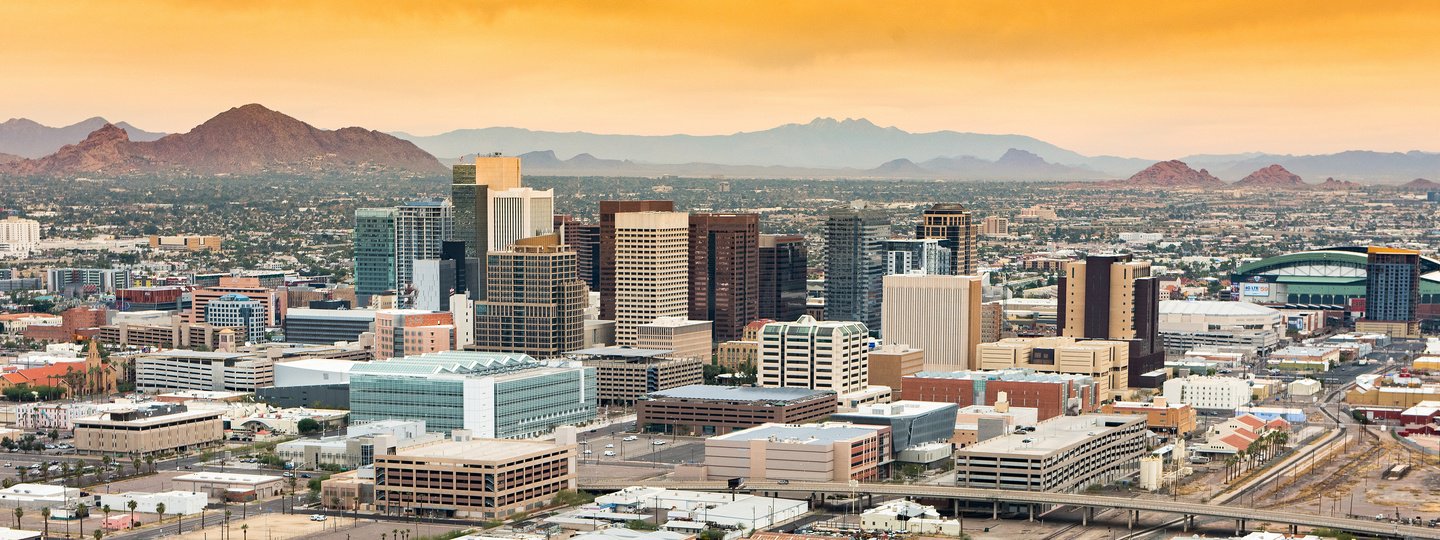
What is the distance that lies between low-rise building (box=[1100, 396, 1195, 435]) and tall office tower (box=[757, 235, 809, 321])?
40.6m

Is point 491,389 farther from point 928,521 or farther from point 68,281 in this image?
point 68,281

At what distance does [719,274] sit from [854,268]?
1102 centimetres

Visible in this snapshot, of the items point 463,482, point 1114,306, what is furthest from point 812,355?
point 463,482

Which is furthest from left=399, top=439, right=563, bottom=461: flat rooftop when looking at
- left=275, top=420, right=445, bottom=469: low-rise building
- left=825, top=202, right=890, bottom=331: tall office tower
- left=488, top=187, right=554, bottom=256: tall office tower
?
left=488, top=187, right=554, bottom=256: tall office tower

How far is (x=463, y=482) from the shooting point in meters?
82.1

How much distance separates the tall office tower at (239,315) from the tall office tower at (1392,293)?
7482 centimetres

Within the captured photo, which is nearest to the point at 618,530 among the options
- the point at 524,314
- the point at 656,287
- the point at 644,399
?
the point at 644,399

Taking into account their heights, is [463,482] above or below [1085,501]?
above

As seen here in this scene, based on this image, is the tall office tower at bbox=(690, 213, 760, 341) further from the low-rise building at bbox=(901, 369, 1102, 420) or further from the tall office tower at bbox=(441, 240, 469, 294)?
the low-rise building at bbox=(901, 369, 1102, 420)

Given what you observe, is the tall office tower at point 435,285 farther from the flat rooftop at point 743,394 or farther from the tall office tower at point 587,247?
the flat rooftop at point 743,394

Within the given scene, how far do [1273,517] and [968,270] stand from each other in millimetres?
95152

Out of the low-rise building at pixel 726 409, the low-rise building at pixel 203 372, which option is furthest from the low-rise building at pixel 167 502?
the low-rise building at pixel 203 372

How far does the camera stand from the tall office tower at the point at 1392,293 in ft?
539

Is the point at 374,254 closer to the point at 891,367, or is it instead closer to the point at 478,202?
the point at 478,202
